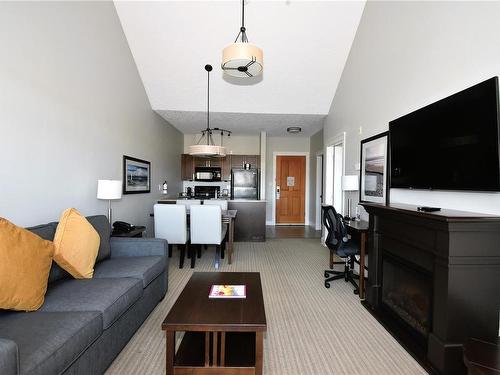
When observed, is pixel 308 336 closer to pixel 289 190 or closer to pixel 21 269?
pixel 21 269

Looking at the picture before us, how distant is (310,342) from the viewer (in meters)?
2.12

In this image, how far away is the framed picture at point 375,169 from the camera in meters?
3.04

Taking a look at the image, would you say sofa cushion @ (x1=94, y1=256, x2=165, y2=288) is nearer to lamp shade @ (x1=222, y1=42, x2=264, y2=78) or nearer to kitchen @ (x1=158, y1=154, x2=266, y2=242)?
lamp shade @ (x1=222, y1=42, x2=264, y2=78)


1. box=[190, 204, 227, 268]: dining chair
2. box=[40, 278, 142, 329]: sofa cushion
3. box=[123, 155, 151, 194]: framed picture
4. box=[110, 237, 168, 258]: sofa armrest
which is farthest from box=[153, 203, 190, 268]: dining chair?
box=[40, 278, 142, 329]: sofa cushion

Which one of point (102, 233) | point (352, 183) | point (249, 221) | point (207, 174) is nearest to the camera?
point (102, 233)

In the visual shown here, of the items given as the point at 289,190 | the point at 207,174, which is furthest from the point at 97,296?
the point at 289,190

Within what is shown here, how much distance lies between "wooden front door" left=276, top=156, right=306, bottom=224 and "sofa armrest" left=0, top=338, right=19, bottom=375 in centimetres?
708

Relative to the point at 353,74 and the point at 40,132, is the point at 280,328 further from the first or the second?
the point at 353,74

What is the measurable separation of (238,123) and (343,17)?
2903mm

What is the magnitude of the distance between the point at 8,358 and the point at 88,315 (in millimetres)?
539

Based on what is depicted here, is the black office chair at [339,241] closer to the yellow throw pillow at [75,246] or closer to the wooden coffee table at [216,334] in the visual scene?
the wooden coffee table at [216,334]

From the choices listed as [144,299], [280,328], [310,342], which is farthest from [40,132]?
[310,342]

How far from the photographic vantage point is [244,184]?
7.22 metres

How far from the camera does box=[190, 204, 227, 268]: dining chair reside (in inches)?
152
